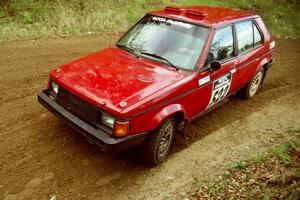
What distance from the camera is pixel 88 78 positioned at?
426 centimetres

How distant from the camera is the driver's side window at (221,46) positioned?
489 centimetres

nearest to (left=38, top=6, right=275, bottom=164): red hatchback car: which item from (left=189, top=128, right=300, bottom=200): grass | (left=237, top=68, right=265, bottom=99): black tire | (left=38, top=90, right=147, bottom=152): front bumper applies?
(left=38, top=90, right=147, bottom=152): front bumper

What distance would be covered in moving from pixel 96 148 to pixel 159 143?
98 cm

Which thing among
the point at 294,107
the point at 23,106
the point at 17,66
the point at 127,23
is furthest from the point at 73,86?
the point at 127,23

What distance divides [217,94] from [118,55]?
5.70 ft

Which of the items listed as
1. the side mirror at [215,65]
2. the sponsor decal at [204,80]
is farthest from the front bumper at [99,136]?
the side mirror at [215,65]

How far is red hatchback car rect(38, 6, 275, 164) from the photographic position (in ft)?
12.8

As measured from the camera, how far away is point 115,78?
4.26 m

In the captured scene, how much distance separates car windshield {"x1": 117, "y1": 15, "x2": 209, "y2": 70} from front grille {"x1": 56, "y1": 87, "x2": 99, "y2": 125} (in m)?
1.31

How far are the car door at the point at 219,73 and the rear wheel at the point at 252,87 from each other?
3.55 ft

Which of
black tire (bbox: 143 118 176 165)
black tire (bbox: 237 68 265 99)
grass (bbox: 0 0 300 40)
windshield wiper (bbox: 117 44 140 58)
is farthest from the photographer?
grass (bbox: 0 0 300 40)

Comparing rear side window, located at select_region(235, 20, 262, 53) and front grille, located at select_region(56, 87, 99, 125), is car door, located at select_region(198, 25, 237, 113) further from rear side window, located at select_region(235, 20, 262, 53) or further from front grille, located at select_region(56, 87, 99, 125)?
front grille, located at select_region(56, 87, 99, 125)

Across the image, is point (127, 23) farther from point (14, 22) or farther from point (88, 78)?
point (88, 78)

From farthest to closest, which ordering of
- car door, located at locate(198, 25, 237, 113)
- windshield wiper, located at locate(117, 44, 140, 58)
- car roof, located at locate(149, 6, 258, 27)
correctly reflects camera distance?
car roof, located at locate(149, 6, 258, 27), windshield wiper, located at locate(117, 44, 140, 58), car door, located at locate(198, 25, 237, 113)
